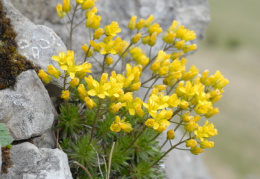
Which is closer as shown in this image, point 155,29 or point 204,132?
point 204,132

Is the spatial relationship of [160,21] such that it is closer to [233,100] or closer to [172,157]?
[172,157]

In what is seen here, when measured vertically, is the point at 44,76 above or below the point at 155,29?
below

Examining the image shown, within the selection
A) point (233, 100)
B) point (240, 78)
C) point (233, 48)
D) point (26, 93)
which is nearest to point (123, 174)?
point (26, 93)

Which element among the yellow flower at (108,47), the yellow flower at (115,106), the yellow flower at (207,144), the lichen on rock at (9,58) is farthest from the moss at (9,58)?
the yellow flower at (207,144)

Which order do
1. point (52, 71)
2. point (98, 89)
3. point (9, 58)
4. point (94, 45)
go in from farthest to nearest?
point (94, 45), point (9, 58), point (52, 71), point (98, 89)

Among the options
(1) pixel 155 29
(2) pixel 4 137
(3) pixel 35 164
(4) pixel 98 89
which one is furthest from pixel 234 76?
(2) pixel 4 137

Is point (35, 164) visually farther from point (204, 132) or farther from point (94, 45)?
point (204, 132)
